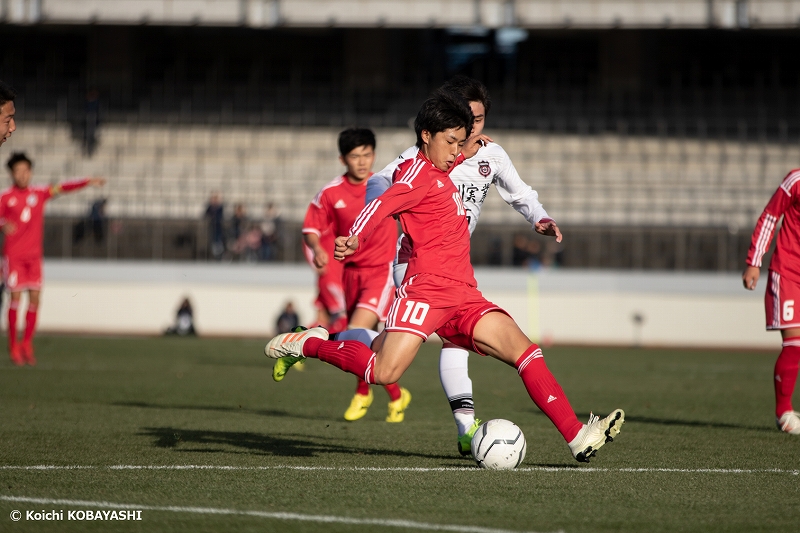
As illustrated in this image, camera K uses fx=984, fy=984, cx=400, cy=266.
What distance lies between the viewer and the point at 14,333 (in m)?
12.9

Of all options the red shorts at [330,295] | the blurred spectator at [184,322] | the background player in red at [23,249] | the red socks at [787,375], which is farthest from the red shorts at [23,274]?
the red socks at [787,375]

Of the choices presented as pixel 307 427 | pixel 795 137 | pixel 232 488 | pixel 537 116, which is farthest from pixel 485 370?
pixel 795 137

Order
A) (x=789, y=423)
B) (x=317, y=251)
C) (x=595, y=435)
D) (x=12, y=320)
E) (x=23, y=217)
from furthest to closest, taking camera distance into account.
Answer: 1. (x=12, y=320)
2. (x=23, y=217)
3. (x=317, y=251)
4. (x=789, y=423)
5. (x=595, y=435)

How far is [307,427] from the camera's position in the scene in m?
7.54

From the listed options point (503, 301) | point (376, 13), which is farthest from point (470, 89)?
point (376, 13)

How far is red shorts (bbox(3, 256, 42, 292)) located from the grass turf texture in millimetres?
1162

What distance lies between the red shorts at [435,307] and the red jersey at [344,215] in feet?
9.77

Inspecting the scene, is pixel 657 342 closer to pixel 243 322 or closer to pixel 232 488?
pixel 243 322

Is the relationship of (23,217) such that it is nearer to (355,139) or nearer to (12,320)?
(12,320)

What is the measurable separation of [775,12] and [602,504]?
75.7 feet

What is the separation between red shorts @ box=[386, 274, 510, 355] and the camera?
532cm

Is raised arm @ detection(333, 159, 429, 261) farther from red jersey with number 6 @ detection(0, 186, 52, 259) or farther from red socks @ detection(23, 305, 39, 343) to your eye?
red socks @ detection(23, 305, 39, 343)

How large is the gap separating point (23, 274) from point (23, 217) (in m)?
0.75

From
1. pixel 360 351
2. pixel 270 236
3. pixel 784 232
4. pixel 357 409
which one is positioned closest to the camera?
pixel 360 351
